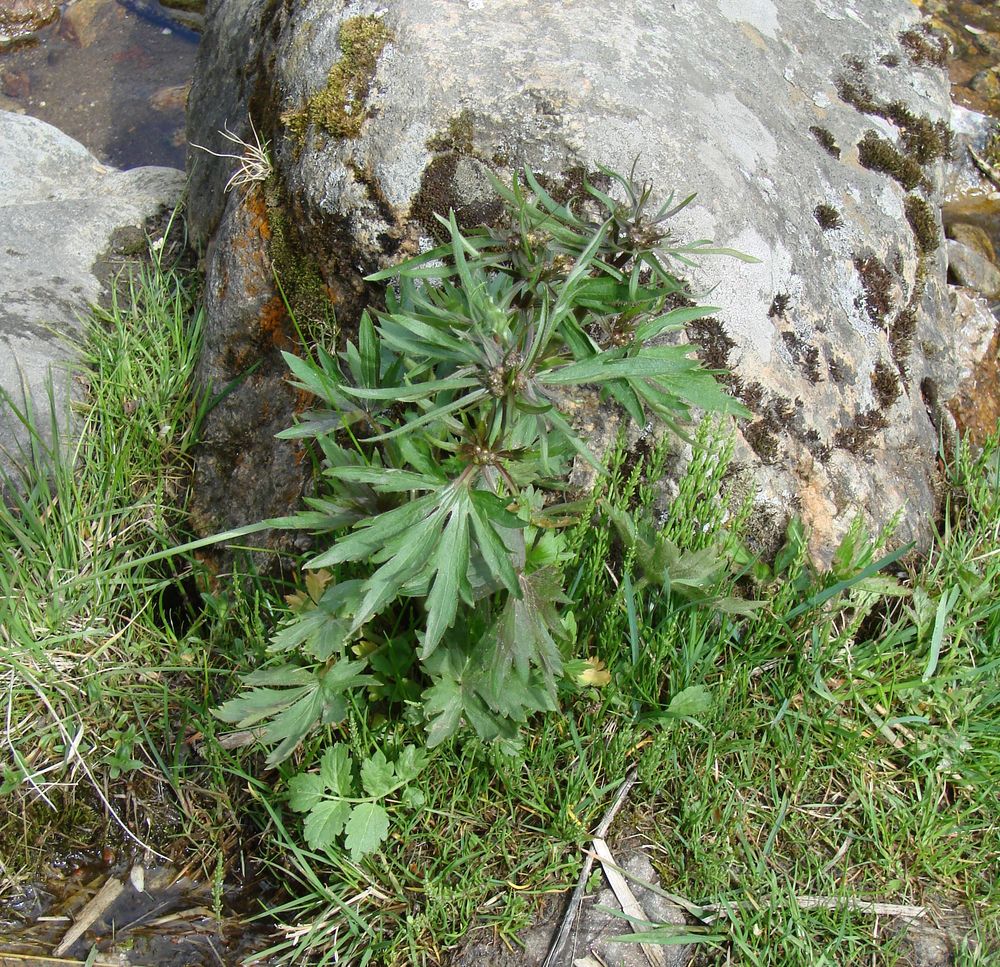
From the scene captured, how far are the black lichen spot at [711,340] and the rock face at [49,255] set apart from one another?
7.73ft

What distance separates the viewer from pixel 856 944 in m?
2.58

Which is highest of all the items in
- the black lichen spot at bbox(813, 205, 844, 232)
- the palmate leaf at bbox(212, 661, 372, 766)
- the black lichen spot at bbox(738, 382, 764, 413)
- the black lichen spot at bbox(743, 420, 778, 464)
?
the black lichen spot at bbox(813, 205, 844, 232)

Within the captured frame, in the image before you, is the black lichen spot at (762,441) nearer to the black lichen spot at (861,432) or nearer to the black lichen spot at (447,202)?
the black lichen spot at (861,432)

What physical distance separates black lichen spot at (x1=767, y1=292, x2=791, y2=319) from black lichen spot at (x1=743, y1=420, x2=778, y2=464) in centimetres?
38

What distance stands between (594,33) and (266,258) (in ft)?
4.66

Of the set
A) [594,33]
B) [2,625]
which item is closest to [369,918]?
[2,625]

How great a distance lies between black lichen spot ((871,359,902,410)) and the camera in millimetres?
3369

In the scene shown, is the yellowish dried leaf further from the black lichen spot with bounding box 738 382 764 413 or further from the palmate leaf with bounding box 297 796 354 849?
the black lichen spot with bounding box 738 382 764 413

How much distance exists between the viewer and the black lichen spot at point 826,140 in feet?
11.9

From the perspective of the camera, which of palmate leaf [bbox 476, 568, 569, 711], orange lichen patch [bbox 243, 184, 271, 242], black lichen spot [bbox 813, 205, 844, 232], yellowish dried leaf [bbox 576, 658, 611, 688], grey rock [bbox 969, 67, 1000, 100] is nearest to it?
palmate leaf [bbox 476, 568, 569, 711]

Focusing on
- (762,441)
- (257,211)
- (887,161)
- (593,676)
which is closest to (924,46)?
(887,161)

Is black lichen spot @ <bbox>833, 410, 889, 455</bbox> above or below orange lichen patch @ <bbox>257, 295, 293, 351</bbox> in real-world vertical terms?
above

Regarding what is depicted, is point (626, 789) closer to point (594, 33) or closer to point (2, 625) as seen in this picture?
point (2, 625)

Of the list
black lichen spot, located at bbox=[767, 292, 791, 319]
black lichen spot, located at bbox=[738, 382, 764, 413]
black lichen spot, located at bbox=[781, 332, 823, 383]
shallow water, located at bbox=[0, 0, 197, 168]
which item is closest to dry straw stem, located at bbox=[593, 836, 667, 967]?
black lichen spot, located at bbox=[738, 382, 764, 413]
